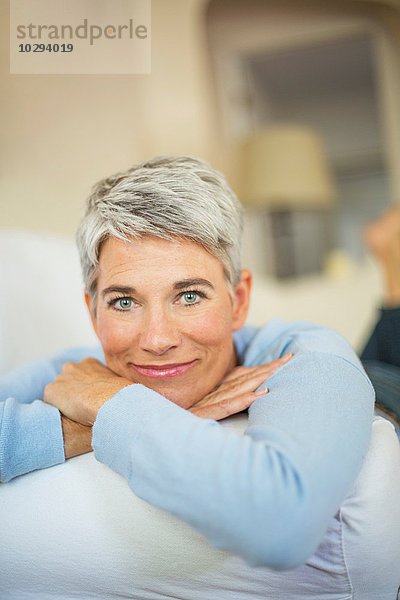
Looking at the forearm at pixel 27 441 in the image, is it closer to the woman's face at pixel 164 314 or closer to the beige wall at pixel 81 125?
the woman's face at pixel 164 314

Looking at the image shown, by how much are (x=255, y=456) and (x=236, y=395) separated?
234 mm

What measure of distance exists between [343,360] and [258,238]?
356cm

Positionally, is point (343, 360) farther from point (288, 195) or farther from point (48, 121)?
point (288, 195)

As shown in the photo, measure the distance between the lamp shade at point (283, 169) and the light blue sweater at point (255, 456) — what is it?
2950mm

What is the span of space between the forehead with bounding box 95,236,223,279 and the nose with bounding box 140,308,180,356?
0.06m

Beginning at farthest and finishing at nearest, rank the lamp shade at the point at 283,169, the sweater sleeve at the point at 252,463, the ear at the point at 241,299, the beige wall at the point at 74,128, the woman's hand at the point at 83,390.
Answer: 1. the lamp shade at the point at 283,169
2. the beige wall at the point at 74,128
3. the ear at the point at 241,299
4. the woman's hand at the point at 83,390
5. the sweater sleeve at the point at 252,463

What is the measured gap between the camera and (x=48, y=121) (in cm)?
171

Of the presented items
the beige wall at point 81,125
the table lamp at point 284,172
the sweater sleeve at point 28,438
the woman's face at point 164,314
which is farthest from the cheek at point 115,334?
the table lamp at point 284,172

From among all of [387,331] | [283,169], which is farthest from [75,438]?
[283,169]

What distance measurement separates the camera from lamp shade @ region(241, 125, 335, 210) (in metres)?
3.76

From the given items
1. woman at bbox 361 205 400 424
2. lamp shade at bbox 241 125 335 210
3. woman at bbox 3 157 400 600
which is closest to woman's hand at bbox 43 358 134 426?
woman at bbox 3 157 400 600

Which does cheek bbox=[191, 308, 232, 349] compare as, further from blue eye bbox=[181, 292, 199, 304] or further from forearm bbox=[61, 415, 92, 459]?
forearm bbox=[61, 415, 92, 459]

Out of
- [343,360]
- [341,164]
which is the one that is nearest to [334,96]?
[341,164]

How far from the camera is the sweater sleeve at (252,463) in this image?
738mm
